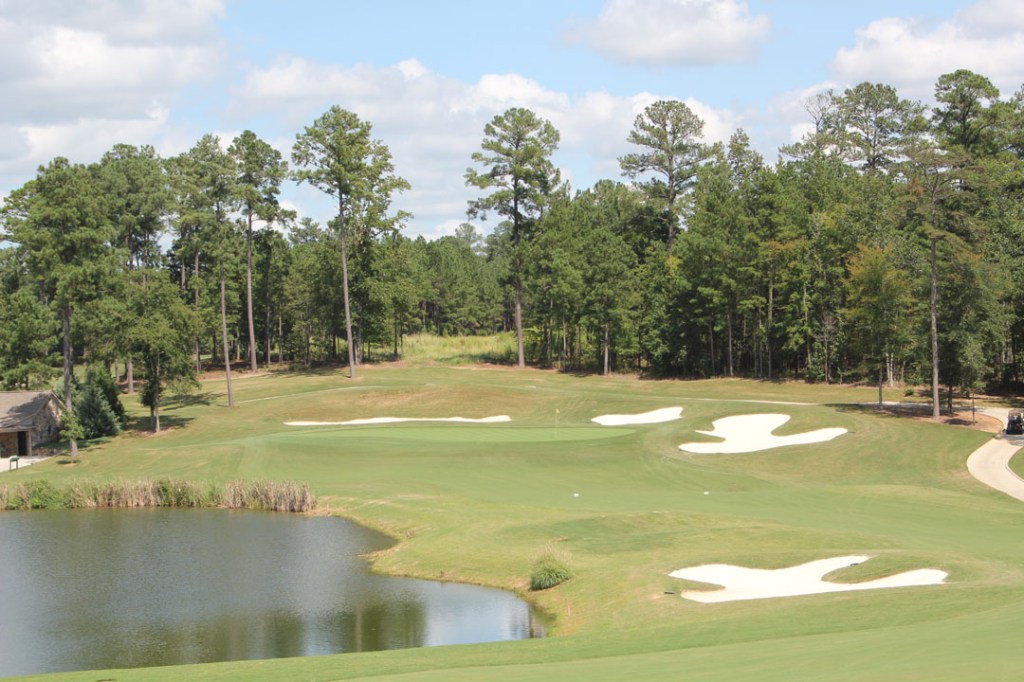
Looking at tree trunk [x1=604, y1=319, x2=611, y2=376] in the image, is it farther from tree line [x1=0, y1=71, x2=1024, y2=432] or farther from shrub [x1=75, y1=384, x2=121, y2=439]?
shrub [x1=75, y1=384, x2=121, y2=439]

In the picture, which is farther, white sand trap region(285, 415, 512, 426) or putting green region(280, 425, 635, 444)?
white sand trap region(285, 415, 512, 426)

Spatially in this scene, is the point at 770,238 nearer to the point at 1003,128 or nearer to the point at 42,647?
the point at 1003,128

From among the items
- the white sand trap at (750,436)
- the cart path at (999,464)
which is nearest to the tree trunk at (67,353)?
Result: the white sand trap at (750,436)

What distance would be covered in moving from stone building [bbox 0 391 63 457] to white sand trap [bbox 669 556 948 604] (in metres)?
40.9

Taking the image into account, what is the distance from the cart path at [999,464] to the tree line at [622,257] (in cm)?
446

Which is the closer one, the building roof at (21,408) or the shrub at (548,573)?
the shrub at (548,573)

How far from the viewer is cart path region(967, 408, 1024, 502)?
34.5 meters

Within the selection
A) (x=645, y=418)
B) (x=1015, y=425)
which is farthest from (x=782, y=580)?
(x=645, y=418)

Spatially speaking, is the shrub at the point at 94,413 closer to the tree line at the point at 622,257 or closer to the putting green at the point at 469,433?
the tree line at the point at 622,257

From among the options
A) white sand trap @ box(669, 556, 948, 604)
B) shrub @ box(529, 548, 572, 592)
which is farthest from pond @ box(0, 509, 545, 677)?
white sand trap @ box(669, 556, 948, 604)

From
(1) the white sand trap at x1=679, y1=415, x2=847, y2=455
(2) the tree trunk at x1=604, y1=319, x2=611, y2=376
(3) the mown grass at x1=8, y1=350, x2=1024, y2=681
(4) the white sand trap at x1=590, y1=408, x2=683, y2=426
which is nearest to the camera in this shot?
(3) the mown grass at x1=8, y1=350, x2=1024, y2=681

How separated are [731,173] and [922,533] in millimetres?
67655

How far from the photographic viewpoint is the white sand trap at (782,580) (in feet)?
67.7

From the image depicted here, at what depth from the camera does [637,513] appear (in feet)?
99.7
